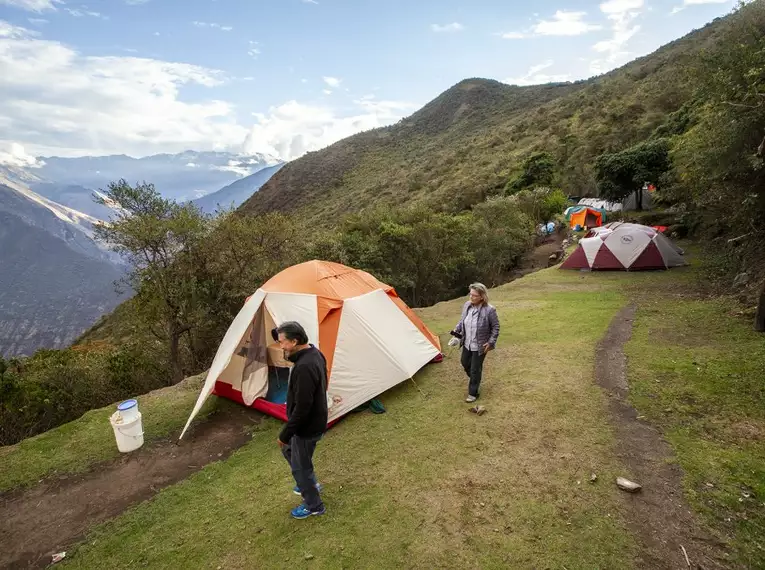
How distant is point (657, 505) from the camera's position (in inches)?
176

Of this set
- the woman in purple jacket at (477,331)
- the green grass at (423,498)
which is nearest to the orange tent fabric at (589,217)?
the green grass at (423,498)

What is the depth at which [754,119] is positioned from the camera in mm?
10219

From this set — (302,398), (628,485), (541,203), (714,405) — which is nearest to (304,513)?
(302,398)

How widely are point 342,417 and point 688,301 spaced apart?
35.4 feet

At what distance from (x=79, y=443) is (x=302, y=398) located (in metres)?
6.05

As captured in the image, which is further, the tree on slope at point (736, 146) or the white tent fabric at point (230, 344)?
the tree on slope at point (736, 146)

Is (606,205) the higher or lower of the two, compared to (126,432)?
higher

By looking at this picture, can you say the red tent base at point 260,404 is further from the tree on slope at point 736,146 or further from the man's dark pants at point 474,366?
the tree on slope at point 736,146

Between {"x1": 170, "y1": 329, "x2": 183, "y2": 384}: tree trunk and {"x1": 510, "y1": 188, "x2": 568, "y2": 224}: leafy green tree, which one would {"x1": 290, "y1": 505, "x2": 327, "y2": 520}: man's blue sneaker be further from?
{"x1": 510, "y1": 188, "x2": 568, "y2": 224}: leafy green tree

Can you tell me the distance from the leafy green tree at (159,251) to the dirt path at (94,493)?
6.46 m

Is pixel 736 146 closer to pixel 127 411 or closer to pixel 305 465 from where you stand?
pixel 305 465

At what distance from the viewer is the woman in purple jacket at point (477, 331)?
6875 millimetres

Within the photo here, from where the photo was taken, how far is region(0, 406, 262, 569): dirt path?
5285 millimetres

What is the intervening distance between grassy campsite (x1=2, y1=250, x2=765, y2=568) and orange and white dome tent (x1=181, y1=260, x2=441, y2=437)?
461 mm
